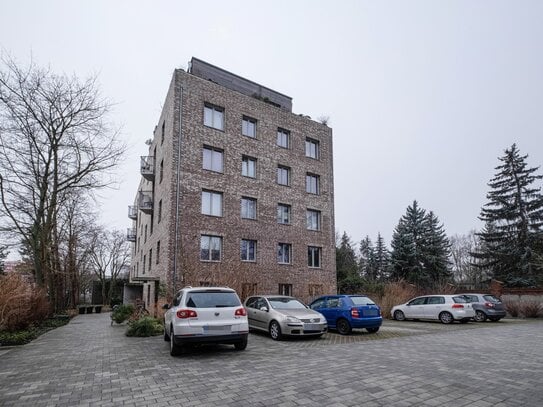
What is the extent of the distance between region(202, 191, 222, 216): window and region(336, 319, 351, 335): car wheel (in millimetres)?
11115

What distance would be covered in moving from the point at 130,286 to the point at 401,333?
31.0 metres

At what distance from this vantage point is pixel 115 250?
51281 mm

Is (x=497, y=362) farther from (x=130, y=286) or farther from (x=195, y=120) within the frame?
(x=130, y=286)

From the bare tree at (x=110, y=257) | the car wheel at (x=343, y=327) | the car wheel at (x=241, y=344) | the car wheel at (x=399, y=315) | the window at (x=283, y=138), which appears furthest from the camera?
the bare tree at (x=110, y=257)

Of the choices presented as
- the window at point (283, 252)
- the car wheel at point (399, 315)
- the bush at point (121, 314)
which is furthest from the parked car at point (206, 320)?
the window at point (283, 252)

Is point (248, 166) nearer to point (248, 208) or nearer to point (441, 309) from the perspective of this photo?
point (248, 208)

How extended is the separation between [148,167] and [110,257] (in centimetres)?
2902

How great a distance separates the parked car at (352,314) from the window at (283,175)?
13.0 meters

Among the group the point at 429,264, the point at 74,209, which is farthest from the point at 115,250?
the point at 429,264

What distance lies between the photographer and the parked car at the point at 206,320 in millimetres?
8461

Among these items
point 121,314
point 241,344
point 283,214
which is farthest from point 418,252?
point 241,344

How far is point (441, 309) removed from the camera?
17891 millimetres

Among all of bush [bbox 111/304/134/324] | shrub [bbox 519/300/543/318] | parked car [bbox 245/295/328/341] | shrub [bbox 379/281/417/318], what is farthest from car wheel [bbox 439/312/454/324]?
bush [bbox 111/304/134/324]

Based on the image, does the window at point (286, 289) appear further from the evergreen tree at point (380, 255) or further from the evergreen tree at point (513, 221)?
the evergreen tree at point (380, 255)
